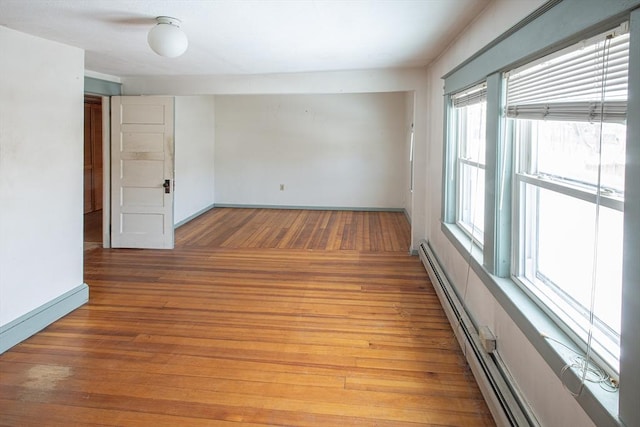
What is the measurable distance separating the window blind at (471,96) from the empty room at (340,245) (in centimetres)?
3

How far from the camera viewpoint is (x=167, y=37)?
2.96m

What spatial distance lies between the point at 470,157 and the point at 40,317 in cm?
358

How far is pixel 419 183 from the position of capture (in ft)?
18.4

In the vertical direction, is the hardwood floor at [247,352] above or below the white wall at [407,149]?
below

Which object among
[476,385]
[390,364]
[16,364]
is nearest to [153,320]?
[16,364]

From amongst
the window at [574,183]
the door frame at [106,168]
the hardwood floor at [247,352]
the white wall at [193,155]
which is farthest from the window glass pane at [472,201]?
the white wall at [193,155]

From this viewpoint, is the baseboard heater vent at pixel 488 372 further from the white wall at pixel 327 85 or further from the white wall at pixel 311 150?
the white wall at pixel 311 150

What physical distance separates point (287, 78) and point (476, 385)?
418 cm

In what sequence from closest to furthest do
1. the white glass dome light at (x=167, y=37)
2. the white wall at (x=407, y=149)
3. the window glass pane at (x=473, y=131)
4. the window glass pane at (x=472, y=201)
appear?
1. the white glass dome light at (x=167, y=37)
2. the window glass pane at (x=473, y=131)
3. the window glass pane at (x=472, y=201)
4. the white wall at (x=407, y=149)

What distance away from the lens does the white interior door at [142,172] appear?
5.79 meters

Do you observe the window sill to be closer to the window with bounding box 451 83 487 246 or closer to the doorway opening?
the window with bounding box 451 83 487 246

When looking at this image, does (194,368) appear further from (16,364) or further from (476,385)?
(476,385)

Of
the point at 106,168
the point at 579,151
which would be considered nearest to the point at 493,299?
the point at 579,151

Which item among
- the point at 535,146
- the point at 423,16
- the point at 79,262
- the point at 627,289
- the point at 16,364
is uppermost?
the point at 423,16
